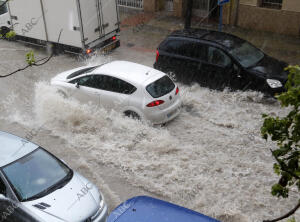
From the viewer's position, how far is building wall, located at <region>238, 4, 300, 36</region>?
15579 mm

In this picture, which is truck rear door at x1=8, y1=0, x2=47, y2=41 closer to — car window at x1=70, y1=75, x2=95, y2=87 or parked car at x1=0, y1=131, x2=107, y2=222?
car window at x1=70, y1=75, x2=95, y2=87

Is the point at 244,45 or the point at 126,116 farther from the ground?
the point at 244,45

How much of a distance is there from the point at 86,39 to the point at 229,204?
28.9ft

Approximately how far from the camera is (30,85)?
42.1ft

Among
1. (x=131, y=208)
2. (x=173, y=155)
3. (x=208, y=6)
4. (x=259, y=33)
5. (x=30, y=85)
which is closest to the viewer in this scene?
(x=131, y=208)

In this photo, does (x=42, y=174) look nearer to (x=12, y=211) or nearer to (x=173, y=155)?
(x=12, y=211)

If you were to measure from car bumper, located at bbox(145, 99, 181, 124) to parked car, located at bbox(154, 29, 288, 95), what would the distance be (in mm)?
1751

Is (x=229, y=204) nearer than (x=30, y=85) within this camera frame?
Yes

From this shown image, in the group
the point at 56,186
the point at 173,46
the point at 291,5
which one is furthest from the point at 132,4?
the point at 56,186

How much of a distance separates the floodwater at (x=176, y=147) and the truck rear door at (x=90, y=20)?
3.01 m

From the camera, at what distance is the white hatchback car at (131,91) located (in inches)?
371

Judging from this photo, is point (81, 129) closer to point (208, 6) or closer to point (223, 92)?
point (223, 92)

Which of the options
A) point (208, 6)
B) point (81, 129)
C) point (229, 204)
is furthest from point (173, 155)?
point (208, 6)

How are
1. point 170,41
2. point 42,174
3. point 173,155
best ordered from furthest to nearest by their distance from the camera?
point 170,41, point 173,155, point 42,174
